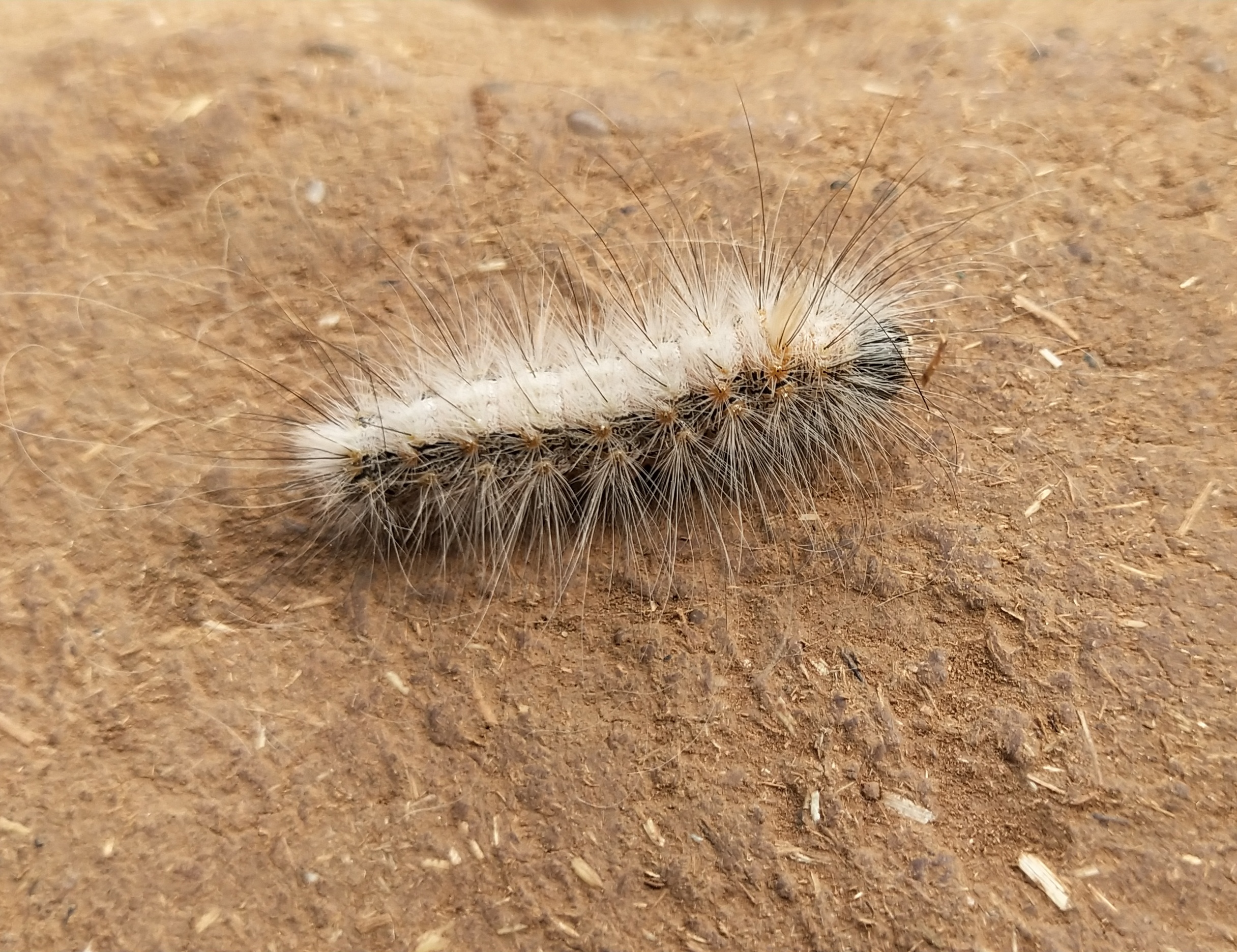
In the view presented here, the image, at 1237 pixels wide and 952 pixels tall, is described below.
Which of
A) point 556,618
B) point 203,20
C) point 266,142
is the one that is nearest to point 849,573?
point 556,618

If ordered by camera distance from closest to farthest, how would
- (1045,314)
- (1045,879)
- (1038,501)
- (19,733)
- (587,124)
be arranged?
(1045,879) < (19,733) < (1038,501) < (1045,314) < (587,124)

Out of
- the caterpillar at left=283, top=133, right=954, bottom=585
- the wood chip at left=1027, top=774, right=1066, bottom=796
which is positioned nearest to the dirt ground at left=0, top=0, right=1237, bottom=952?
the wood chip at left=1027, top=774, right=1066, bottom=796

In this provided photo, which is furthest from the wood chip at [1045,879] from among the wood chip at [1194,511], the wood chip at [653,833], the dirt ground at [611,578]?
the wood chip at [1194,511]

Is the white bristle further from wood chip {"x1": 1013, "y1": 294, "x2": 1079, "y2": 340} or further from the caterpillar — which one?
wood chip {"x1": 1013, "y1": 294, "x2": 1079, "y2": 340}

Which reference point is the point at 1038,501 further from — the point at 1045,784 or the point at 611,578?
the point at 611,578

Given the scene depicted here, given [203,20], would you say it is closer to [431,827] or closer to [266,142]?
[266,142]

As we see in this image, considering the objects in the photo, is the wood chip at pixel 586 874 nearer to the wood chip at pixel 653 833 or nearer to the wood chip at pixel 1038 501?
the wood chip at pixel 653 833

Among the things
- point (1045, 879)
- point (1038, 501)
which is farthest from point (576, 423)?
point (1045, 879)
